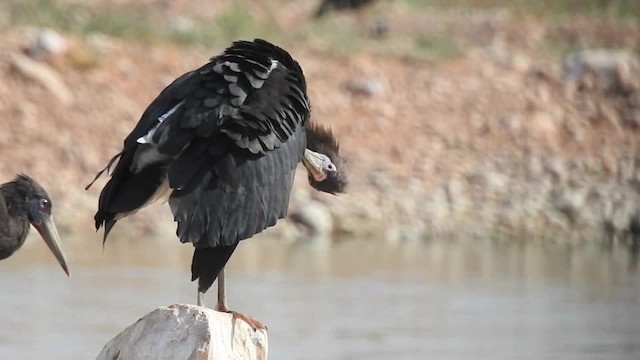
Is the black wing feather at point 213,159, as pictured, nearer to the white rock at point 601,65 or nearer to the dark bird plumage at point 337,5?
the white rock at point 601,65

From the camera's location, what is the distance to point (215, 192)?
7523 millimetres

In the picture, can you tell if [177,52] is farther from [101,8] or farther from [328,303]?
[328,303]

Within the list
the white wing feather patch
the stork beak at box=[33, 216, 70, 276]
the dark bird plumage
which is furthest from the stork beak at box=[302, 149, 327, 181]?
the dark bird plumage

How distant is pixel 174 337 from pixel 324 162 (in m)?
2.27

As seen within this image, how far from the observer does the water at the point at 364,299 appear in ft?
35.7

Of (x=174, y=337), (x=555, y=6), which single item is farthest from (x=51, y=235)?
(x=555, y=6)

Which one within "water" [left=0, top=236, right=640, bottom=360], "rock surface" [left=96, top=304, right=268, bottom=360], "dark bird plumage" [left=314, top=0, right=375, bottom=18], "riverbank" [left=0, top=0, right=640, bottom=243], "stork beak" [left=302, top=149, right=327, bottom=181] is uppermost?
"dark bird plumage" [left=314, top=0, right=375, bottom=18]

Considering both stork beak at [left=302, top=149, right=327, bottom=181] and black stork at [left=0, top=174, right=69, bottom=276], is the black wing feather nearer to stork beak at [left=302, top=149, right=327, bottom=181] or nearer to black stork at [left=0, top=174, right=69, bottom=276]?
stork beak at [left=302, top=149, right=327, bottom=181]

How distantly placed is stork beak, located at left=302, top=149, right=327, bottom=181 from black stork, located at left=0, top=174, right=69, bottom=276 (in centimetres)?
136

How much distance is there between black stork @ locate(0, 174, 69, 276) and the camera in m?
9.06

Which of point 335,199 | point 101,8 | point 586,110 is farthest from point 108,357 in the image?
point 101,8

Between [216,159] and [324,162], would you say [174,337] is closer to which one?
[216,159]

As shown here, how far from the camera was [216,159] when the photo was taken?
7.55m

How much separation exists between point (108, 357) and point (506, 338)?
471 centimetres
